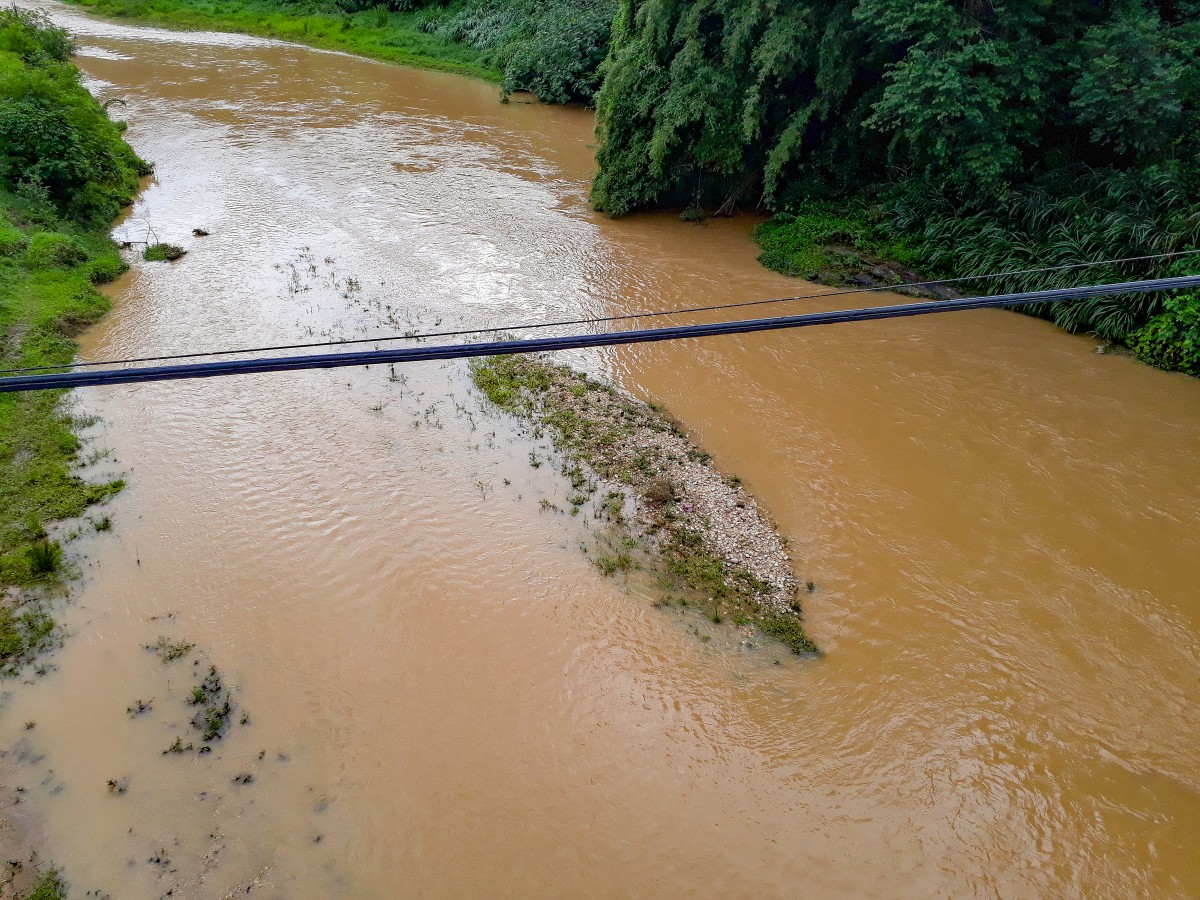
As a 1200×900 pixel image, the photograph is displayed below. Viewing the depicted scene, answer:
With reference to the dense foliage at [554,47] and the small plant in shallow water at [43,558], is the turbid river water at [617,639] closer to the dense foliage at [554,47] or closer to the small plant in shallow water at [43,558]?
the small plant in shallow water at [43,558]

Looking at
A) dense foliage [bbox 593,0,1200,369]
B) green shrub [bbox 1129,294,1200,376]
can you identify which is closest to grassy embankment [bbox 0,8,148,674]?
dense foliage [bbox 593,0,1200,369]

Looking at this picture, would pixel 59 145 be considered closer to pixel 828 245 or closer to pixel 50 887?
pixel 50 887

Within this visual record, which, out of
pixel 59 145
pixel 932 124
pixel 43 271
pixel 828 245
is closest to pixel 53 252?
pixel 43 271

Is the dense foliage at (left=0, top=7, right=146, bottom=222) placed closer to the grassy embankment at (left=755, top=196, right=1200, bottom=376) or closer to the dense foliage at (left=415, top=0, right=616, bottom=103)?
the dense foliage at (left=415, top=0, right=616, bottom=103)

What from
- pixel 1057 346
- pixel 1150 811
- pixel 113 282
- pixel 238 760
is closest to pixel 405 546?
pixel 238 760

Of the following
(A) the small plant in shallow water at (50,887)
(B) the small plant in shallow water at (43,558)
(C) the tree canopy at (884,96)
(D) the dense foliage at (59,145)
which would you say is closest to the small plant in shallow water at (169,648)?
(B) the small plant in shallow water at (43,558)
